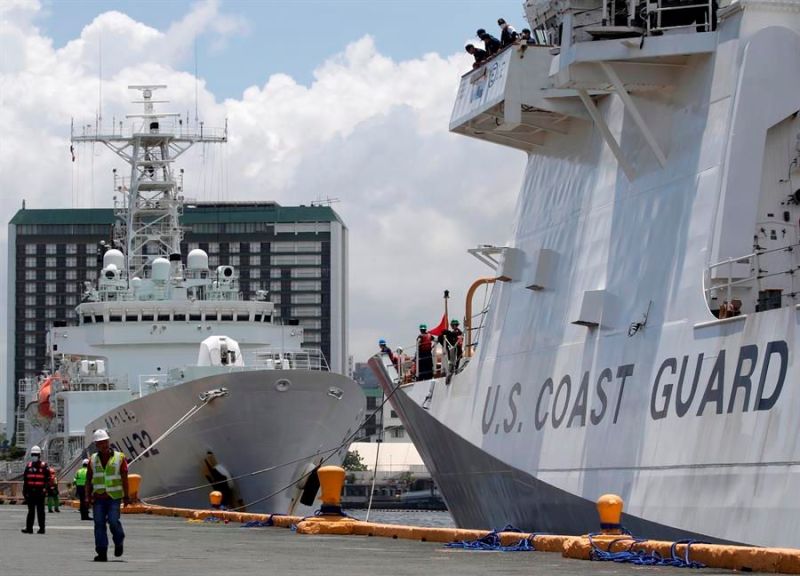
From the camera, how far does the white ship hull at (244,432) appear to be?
3731cm

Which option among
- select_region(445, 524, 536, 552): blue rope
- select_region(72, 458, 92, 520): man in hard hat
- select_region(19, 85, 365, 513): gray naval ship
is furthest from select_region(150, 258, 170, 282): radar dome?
select_region(445, 524, 536, 552): blue rope

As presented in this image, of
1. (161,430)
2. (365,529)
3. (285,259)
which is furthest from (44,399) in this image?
(285,259)

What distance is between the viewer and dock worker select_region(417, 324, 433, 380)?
25250 millimetres

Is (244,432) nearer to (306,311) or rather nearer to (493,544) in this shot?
(493,544)

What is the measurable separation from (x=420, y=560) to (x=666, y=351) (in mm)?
3462

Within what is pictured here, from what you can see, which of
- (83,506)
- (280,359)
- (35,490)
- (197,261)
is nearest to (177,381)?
(280,359)

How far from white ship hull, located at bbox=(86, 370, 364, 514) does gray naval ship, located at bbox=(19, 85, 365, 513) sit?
36 mm

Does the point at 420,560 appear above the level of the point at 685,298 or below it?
below

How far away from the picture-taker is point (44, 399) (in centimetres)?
4656

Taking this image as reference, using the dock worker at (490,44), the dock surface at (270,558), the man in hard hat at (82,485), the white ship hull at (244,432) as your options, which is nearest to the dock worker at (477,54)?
the dock worker at (490,44)

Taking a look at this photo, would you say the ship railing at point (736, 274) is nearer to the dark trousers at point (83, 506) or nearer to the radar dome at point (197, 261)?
the dark trousers at point (83, 506)

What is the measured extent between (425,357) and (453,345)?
1020mm

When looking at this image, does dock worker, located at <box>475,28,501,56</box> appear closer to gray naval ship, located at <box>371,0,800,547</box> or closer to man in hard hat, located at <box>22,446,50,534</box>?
gray naval ship, located at <box>371,0,800,547</box>

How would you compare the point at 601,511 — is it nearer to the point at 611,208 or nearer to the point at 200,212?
the point at 611,208
